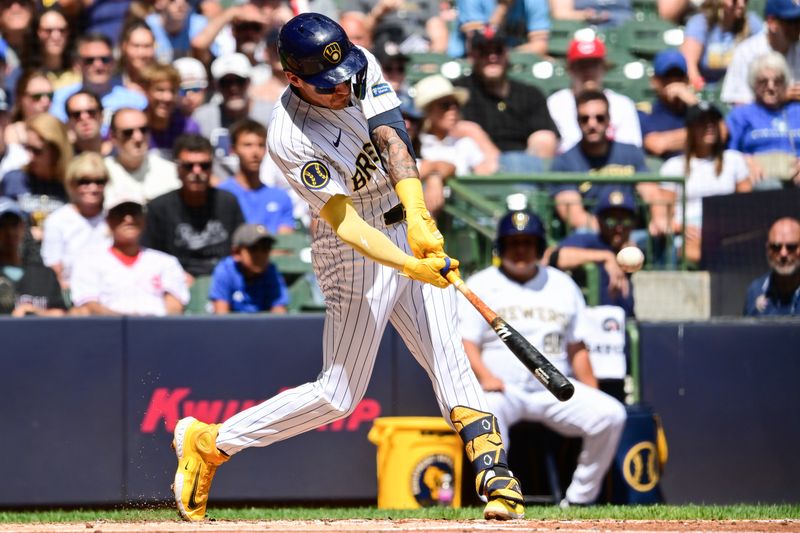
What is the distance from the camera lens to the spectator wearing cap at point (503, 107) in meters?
8.39

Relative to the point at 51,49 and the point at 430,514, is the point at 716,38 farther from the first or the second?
the point at 430,514

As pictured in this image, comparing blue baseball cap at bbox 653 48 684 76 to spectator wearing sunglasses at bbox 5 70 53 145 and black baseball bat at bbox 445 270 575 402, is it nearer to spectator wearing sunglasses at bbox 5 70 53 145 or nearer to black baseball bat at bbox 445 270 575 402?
spectator wearing sunglasses at bbox 5 70 53 145

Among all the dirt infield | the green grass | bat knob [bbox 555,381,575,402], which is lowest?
the green grass

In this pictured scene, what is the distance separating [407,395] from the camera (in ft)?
22.8

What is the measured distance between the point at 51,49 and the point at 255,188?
2168 millimetres

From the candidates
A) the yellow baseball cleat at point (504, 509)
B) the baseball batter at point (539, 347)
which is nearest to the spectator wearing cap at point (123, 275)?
the baseball batter at point (539, 347)

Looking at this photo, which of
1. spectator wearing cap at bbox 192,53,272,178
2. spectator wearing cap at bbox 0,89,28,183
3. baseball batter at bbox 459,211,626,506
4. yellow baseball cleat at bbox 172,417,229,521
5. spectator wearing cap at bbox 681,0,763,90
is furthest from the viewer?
spectator wearing cap at bbox 681,0,763,90

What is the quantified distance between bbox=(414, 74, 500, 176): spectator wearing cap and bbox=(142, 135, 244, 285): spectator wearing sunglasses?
5.06 ft

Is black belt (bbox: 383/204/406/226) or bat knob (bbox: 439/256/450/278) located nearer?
bat knob (bbox: 439/256/450/278)

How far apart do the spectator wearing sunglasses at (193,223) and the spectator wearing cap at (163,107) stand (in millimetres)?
785

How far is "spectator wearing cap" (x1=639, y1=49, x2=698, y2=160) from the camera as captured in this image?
855 cm

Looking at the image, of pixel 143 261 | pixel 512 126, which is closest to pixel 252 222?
pixel 143 261

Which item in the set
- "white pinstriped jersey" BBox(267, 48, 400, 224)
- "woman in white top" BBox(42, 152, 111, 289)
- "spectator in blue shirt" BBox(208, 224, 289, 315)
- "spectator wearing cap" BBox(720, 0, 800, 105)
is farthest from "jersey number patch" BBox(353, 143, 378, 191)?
"spectator wearing cap" BBox(720, 0, 800, 105)

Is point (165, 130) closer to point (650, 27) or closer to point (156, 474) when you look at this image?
point (156, 474)
